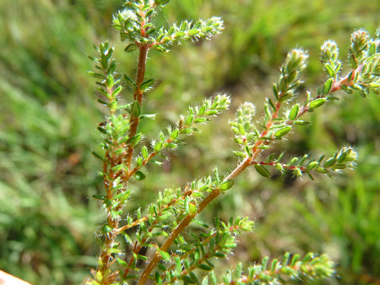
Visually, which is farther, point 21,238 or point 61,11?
point 61,11

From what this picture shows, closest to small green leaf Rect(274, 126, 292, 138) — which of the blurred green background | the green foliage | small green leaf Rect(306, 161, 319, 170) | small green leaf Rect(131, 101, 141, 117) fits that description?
the green foliage

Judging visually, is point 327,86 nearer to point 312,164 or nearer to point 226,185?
point 312,164

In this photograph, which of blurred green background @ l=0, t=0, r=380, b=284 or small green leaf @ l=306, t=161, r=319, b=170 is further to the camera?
blurred green background @ l=0, t=0, r=380, b=284

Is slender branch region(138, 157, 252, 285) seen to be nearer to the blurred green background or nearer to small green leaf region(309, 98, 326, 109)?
small green leaf region(309, 98, 326, 109)

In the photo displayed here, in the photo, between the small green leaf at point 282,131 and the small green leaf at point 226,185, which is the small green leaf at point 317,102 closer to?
the small green leaf at point 282,131

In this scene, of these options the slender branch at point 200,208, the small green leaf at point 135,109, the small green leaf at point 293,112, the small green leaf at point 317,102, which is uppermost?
the small green leaf at point 317,102

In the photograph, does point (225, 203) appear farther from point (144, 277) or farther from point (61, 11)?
point (61, 11)

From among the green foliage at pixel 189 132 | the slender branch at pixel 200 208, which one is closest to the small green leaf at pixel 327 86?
the green foliage at pixel 189 132

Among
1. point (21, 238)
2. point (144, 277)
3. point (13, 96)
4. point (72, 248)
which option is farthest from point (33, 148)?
point (144, 277)

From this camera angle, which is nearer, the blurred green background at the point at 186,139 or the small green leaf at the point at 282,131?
the small green leaf at the point at 282,131
